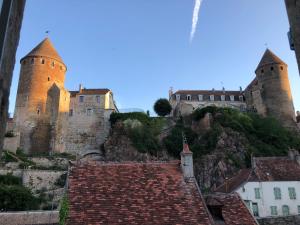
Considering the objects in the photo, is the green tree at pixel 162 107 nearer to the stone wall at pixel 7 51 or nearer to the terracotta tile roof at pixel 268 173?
the terracotta tile roof at pixel 268 173

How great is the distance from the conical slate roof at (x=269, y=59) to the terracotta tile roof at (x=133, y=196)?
48.9m

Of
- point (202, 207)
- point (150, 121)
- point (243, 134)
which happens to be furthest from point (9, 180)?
point (243, 134)

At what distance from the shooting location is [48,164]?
130 ft

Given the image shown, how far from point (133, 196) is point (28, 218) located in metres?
15.6

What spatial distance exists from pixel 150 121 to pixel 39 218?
2676 centimetres

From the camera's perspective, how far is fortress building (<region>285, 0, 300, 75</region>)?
278 centimetres

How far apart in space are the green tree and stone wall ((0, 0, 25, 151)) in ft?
188

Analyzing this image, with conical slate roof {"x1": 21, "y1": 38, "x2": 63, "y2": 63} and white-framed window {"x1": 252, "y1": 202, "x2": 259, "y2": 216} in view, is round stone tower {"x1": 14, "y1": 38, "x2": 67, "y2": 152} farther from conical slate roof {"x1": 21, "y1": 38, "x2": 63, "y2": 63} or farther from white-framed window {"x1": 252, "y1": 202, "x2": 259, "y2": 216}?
white-framed window {"x1": 252, "y1": 202, "x2": 259, "y2": 216}

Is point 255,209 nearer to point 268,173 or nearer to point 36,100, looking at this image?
point 268,173

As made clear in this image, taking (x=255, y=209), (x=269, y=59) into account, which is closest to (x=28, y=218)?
(x=255, y=209)

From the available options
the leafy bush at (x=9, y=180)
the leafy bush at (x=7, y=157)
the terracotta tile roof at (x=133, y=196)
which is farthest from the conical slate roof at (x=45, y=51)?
the terracotta tile roof at (x=133, y=196)

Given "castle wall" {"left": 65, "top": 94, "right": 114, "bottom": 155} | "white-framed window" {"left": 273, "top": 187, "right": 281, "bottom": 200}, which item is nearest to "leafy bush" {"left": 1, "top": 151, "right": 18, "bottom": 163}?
"castle wall" {"left": 65, "top": 94, "right": 114, "bottom": 155}

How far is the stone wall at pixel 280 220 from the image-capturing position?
1767 centimetres

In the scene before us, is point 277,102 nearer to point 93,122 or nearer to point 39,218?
point 93,122
